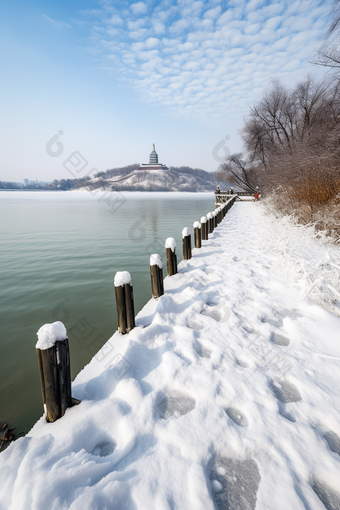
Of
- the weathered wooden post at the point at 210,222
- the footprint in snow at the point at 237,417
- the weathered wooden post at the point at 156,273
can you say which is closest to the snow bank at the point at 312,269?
the weathered wooden post at the point at 156,273

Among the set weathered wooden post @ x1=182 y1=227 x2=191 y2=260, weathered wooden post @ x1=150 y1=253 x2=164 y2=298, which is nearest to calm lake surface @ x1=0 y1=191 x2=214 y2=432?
weathered wooden post @ x1=150 y1=253 x2=164 y2=298

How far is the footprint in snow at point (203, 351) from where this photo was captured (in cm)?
297

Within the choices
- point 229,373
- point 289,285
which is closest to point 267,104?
point 289,285

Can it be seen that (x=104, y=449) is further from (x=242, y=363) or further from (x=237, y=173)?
(x=237, y=173)

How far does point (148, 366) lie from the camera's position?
2.76 metres

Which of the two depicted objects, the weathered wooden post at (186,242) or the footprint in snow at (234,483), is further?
the weathered wooden post at (186,242)

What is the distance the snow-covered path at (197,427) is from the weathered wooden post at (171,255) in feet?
6.37

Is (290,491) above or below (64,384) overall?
below

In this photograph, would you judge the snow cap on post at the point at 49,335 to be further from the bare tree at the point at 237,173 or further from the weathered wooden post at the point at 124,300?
the bare tree at the point at 237,173

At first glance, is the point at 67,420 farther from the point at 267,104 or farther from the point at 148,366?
the point at 267,104

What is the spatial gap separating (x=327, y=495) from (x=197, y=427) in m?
0.94

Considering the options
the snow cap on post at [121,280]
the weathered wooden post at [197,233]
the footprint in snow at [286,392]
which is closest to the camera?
the footprint in snow at [286,392]

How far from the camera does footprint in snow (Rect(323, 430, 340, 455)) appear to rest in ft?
6.18

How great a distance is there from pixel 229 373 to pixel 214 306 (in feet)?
5.33
